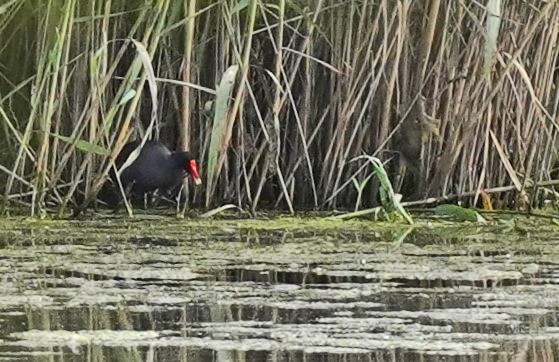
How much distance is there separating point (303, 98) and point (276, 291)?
202cm

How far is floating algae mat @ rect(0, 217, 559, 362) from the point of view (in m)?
2.81

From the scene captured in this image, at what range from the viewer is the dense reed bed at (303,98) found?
16.1 ft

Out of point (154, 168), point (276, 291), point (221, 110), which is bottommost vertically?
point (276, 291)

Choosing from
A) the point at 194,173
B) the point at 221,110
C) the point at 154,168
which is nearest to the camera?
the point at 221,110

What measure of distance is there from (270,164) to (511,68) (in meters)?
1.00

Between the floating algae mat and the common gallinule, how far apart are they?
0.37 m

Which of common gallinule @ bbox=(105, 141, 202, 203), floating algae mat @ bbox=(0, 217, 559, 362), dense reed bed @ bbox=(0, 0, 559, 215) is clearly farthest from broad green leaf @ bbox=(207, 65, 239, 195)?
common gallinule @ bbox=(105, 141, 202, 203)

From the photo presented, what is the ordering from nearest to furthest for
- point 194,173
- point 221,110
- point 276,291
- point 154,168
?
point 276,291
point 221,110
point 194,173
point 154,168

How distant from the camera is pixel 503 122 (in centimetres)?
539

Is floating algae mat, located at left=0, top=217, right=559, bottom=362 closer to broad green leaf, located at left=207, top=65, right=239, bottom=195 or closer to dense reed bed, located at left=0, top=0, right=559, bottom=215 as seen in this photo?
broad green leaf, located at left=207, top=65, right=239, bottom=195

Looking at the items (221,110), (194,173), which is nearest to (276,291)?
(221,110)

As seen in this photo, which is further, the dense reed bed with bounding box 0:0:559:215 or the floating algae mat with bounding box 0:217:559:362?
the dense reed bed with bounding box 0:0:559:215

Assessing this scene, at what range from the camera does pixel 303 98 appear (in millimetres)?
5391

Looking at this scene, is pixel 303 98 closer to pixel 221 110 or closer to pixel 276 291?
pixel 221 110
